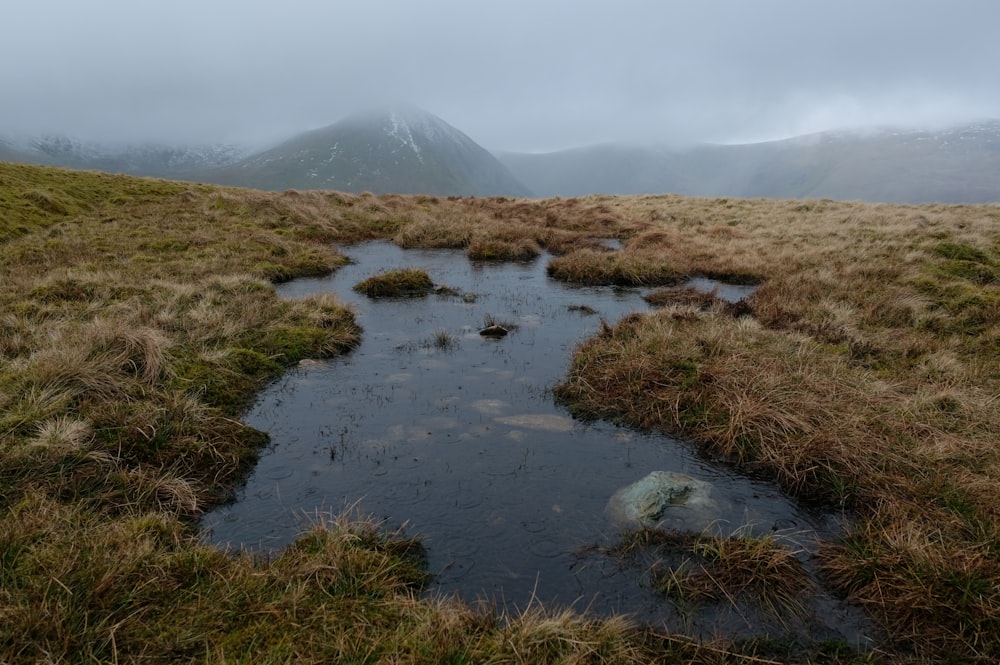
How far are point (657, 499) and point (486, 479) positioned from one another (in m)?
2.59

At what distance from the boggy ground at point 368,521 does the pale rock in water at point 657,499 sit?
0.57m

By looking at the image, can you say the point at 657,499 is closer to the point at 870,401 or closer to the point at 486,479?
the point at 486,479

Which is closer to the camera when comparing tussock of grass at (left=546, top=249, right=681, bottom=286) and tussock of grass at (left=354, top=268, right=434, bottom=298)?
tussock of grass at (left=354, top=268, right=434, bottom=298)

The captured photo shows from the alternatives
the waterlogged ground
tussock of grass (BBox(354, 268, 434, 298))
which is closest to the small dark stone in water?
the waterlogged ground

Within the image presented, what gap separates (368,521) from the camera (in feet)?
22.8

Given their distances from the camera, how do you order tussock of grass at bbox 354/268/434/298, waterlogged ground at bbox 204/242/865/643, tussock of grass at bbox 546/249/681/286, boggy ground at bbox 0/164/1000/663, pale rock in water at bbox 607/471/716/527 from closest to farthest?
boggy ground at bbox 0/164/1000/663 → waterlogged ground at bbox 204/242/865/643 → pale rock in water at bbox 607/471/716/527 → tussock of grass at bbox 354/268/434/298 → tussock of grass at bbox 546/249/681/286

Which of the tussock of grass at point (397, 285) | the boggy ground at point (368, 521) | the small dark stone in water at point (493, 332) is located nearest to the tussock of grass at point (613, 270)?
the boggy ground at point (368, 521)

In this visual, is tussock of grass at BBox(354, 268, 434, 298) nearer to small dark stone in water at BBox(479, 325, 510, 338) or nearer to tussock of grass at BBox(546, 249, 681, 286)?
small dark stone in water at BBox(479, 325, 510, 338)

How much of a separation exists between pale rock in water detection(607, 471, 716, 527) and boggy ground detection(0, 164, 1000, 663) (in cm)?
57

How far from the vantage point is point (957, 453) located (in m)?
8.47

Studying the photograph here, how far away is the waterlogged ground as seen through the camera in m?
6.38

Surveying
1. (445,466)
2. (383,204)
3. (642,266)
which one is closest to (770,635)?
(445,466)

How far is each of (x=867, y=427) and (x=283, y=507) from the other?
963cm

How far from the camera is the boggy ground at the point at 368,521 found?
519 centimetres
